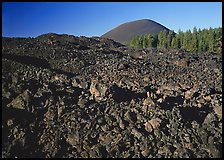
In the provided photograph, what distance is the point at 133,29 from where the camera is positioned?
9662 cm

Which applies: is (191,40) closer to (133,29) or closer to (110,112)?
(110,112)

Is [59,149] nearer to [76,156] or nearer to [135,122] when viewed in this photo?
[76,156]

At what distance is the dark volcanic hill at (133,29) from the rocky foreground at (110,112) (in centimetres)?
7052

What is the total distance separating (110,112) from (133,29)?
8586 centimetres

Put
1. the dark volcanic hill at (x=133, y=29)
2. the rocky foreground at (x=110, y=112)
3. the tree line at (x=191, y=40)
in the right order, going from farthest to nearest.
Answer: the dark volcanic hill at (x=133, y=29) → the tree line at (x=191, y=40) → the rocky foreground at (x=110, y=112)

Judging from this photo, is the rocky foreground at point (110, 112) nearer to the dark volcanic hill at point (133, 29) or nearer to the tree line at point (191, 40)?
the tree line at point (191, 40)

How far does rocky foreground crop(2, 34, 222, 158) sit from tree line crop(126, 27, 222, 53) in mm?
23783

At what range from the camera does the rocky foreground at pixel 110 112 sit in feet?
37.2

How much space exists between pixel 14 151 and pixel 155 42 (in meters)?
40.6

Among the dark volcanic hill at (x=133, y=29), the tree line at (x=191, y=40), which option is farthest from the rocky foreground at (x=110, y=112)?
the dark volcanic hill at (x=133, y=29)

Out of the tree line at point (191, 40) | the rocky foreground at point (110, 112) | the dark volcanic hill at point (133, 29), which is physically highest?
the dark volcanic hill at point (133, 29)

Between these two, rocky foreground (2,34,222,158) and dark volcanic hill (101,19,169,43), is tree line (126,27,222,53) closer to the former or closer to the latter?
rocky foreground (2,34,222,158)

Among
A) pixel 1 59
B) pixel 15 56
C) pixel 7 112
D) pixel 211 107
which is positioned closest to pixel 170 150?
pixel 211 107

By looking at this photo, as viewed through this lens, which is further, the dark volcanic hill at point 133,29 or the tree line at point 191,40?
the dark volcanic hill at point 133,29
